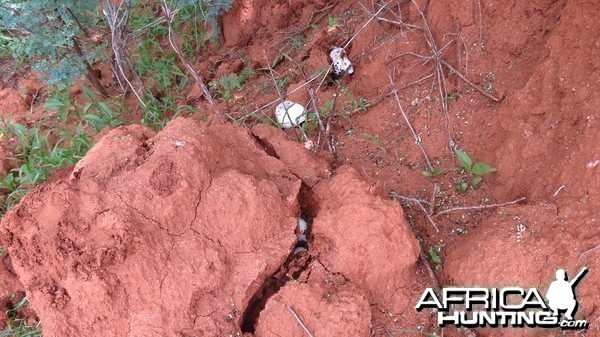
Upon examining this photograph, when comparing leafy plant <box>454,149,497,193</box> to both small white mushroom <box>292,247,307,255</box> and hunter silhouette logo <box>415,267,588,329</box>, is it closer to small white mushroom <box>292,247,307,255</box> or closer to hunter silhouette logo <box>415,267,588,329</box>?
hunter silhouette logo <box>415,267,588,329</box>

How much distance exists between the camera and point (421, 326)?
2211mm

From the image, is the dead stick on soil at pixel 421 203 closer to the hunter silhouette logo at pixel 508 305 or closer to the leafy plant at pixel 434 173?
the leafy plant at pixel 434 173

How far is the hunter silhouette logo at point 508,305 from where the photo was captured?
1.94 meters

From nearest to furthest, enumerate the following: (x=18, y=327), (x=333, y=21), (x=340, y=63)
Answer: (x=18, y=327), (x=340, y=63), (x=333, y=21)

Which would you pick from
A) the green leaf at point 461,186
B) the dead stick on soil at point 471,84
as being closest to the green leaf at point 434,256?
the green leaf at point 461,186

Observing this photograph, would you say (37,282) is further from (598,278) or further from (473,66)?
(473,66)

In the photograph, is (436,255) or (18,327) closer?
(436,255)

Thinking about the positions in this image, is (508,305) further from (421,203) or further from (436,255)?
(421,203)

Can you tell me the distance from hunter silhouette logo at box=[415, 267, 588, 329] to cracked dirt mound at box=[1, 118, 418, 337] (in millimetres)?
199

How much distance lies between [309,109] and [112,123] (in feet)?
5.77

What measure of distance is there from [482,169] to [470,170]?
0.11 metres

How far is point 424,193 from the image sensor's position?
111 inches

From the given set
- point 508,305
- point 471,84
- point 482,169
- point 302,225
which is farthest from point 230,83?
point 508,305

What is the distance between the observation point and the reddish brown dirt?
206 cm
